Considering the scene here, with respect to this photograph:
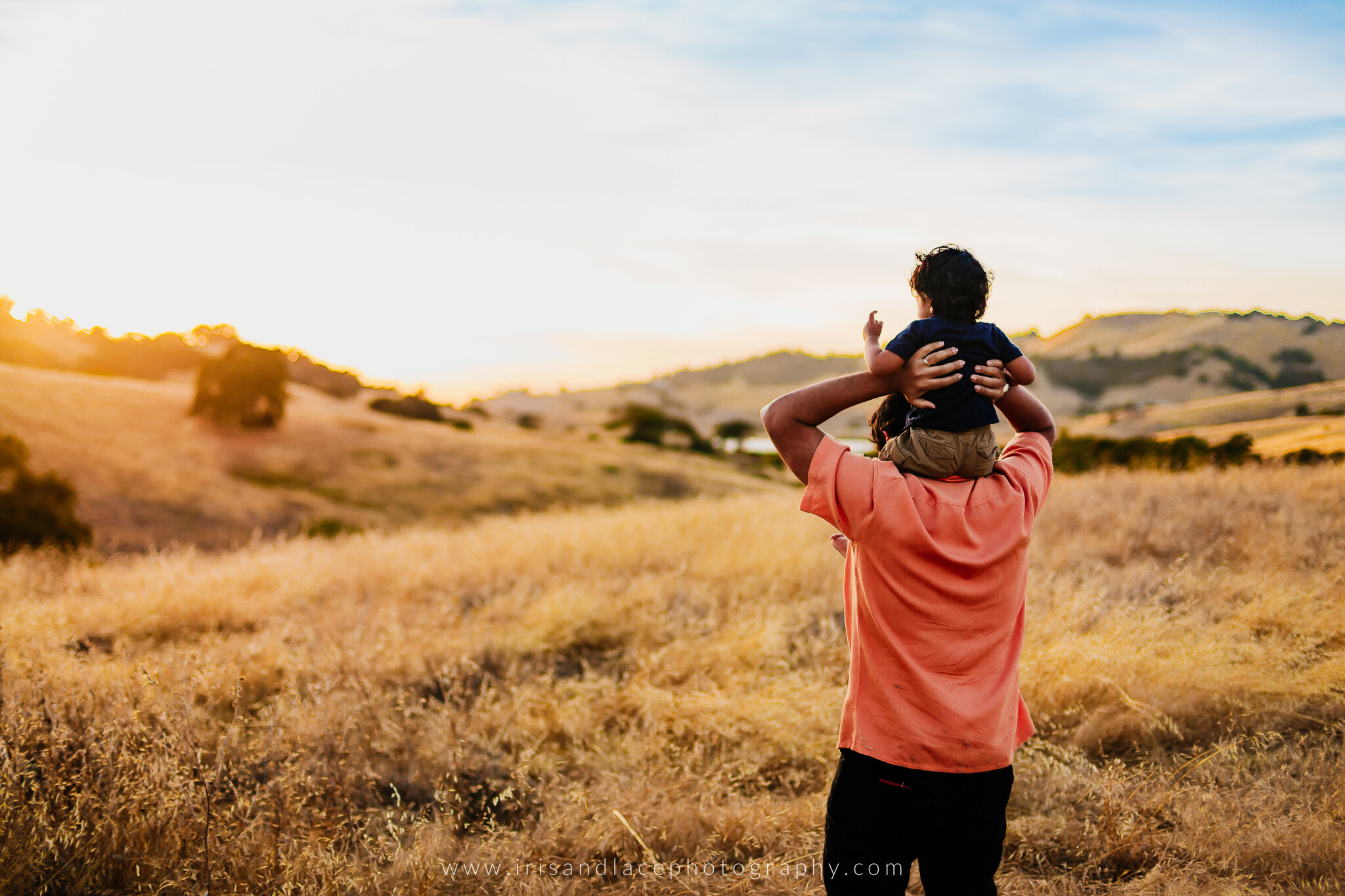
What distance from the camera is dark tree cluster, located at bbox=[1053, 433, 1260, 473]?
11.1 m

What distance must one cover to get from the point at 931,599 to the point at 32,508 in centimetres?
1671

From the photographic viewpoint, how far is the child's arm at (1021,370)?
5.78ft

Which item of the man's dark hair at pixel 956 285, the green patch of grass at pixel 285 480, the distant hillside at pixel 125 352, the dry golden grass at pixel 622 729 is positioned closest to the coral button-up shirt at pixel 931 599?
the man's dark hair at pixel 956 285

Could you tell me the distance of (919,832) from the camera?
1.75 meters

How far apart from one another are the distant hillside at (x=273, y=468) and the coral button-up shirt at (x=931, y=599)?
16449 mm

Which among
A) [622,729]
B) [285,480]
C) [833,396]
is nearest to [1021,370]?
[833,396]

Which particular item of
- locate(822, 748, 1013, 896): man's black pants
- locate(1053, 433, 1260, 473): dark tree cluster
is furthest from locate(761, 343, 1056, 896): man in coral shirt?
locate(1053, 433, 1260, 473): dark tree cluster

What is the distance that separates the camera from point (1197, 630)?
4.54m

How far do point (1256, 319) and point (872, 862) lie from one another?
60.6m

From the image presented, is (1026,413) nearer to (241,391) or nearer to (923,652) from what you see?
(923,652)

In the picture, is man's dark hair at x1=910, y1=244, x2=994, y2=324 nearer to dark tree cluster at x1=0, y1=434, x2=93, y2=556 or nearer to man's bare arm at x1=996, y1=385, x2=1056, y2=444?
man's bare arm at x1=996, y1=385, x2=1056, y2=444

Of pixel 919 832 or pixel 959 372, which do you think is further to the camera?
pixel 919 832

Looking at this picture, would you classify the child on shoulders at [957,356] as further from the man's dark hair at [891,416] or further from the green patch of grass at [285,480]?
the green patch of grass at [285,480]

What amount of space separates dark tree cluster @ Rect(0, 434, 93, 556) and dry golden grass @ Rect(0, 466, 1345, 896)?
6952mm
